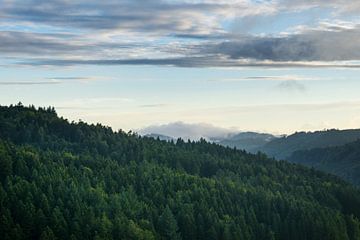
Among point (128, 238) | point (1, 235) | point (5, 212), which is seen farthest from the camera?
point (128, 238)

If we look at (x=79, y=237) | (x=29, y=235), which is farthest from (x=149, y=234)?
(x=29, y=235)

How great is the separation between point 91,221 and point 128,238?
12.5 m

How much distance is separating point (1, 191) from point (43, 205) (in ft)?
46.2

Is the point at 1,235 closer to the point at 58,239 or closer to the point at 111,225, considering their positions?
the point at 58,239

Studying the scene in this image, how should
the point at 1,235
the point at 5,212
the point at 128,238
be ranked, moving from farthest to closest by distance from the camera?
the point at 128,238 → the point at 5,212 → the point at 1,235

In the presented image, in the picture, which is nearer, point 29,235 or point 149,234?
point 29,235

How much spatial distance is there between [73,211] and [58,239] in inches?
979

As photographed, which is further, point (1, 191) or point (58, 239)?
point (1, 191)

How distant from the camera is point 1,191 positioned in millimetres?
190125

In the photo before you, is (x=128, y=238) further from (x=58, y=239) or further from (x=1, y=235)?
(x=1, y=235)

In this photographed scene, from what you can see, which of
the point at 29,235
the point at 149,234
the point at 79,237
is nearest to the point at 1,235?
the point at 29,235

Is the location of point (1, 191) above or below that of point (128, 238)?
above

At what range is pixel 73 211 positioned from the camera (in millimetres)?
197500

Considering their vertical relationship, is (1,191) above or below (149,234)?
above
